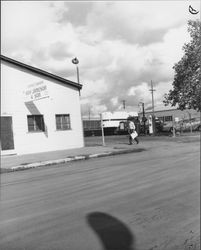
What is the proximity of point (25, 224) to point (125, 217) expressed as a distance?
1.49 meters

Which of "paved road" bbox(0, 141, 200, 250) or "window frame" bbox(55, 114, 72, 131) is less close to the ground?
"window frame" bbox(55, 114, 72, 131)

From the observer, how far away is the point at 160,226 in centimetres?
452

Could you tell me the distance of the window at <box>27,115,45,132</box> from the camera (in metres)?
21.3

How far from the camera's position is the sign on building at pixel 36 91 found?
17666 mm

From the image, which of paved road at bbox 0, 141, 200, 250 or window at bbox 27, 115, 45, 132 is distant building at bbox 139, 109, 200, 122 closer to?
paved road at bbox 0, 141, 200, 250

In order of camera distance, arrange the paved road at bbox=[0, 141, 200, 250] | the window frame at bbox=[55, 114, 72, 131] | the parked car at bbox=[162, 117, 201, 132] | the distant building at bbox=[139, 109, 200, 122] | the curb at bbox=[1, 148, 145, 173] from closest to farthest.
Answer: the distant building at bbox=[139, 109, 200, 122] → the parked car at bbox=[162, 117, 201, 132] → the paved road at bbox=[0, 141, 200, 250] → the curb at bbox=[1, 148, 145, 173] → the window frame at bbox=[55, 114, 72, 131]

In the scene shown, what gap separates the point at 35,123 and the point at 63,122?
203cm

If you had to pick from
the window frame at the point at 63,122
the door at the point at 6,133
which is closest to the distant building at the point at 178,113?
the door at the point at 6,133

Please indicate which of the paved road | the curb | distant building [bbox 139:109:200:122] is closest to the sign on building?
the curb

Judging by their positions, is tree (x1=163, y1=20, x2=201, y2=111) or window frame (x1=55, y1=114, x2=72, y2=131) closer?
tree (x1=163, y1=20, x2=201, y2=111)

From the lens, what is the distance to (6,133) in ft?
66.4

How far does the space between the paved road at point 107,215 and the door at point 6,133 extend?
40.0 feet

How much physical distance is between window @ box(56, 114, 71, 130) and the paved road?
14107 millimetres

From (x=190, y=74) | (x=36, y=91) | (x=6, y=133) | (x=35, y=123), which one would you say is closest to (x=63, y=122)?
(x=35, y=123)
